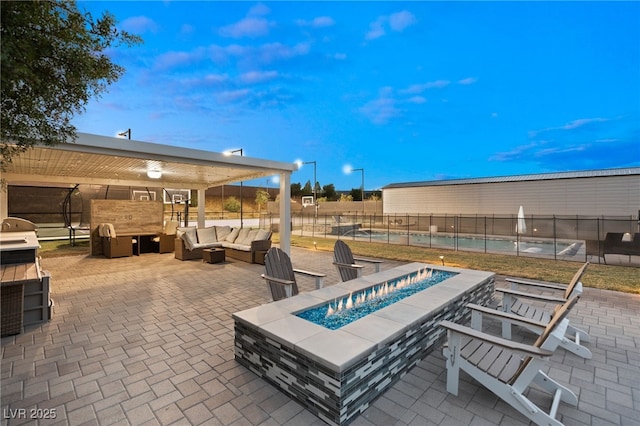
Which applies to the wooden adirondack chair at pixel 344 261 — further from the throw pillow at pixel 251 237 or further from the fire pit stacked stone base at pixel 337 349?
the throw pillow at pixel 251 237

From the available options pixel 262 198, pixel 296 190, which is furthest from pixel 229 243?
pixel 296 190

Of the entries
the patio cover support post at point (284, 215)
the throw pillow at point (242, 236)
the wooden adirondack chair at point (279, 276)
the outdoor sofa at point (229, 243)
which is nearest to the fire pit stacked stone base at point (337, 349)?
the wooden adirondack chair at point (279, 276)

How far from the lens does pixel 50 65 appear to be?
6.31 feet

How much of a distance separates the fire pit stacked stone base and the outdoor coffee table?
5.65m

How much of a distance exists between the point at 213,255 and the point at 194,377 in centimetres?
611

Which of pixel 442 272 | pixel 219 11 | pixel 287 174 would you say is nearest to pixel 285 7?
pixel 219 11

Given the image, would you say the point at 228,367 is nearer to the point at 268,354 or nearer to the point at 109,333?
the point at 268,354

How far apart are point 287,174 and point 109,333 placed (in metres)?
5.97

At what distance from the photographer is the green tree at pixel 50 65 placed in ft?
5.36

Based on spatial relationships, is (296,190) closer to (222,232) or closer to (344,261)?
(222,232)

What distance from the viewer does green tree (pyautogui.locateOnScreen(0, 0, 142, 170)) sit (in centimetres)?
163

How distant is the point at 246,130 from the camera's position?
39.0 m

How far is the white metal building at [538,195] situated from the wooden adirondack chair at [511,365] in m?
21.8

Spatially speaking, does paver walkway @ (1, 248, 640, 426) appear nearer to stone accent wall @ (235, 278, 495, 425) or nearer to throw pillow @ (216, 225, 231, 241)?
stone accent wall @ (235, 278, 495, 425)
